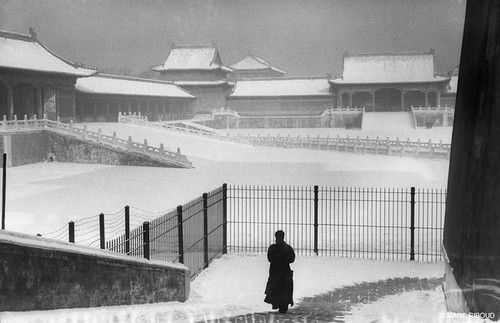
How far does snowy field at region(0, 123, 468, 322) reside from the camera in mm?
5738

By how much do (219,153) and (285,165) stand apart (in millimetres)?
4011

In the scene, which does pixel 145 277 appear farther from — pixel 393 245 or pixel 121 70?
pixel 121 70

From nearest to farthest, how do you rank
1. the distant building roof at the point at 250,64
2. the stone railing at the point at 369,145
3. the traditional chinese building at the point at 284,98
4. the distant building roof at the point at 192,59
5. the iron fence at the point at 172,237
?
the iron fence at the point at 172,237 → the stone railing at the point at 369,145 → the traditional chinese building at the point at 284,98 → the distant building roof at the point at 192,59 → the distant building roof at the point at 250,64

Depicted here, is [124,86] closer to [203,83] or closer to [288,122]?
[288,122]

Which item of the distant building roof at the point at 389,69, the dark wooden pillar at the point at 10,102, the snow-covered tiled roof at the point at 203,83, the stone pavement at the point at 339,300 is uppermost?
the distant building roof at the point at 389,69

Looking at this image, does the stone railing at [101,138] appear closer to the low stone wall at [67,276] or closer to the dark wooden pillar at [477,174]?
the low stone wall at [67,276]

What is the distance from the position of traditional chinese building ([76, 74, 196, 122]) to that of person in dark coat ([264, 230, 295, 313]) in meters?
23.4

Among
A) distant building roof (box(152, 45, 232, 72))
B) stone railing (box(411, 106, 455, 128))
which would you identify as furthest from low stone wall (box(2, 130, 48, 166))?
distant building roof (box(152, 45, 232, 72))

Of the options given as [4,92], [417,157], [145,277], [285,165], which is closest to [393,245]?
[145,277]

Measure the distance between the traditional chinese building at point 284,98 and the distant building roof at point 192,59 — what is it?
4.18 meters

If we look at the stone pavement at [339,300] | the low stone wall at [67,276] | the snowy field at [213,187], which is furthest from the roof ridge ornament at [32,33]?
the low stone wall at [67,276]

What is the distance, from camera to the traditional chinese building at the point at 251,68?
46.7 meters

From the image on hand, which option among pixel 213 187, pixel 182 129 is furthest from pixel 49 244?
pixel 182 129

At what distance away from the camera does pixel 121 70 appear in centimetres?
4253
